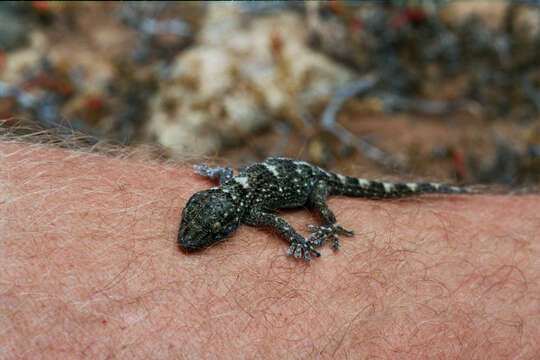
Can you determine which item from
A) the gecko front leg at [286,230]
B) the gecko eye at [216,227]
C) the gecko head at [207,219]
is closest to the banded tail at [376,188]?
the gecko front leg at [286,230]

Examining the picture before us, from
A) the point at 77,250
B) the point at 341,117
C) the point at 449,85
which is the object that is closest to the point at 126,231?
the point at 77,250

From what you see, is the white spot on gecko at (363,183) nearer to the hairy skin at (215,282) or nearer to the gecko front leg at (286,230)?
the hairy skin at (215,282)

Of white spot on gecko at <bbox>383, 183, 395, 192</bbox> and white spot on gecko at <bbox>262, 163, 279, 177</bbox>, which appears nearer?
white spot on gecko at <bbox>262, 163, 279, 177</bbox>

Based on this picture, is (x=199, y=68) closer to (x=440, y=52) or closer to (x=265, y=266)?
(x=440, y=52)

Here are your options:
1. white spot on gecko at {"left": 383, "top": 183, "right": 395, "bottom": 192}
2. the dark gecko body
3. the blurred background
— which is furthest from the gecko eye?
the blurred background

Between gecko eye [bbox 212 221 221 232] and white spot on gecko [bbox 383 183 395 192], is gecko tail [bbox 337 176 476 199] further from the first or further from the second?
gecko eye [bbox 212 221 221 232]

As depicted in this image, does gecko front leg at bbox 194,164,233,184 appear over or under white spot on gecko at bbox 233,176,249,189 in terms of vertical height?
under

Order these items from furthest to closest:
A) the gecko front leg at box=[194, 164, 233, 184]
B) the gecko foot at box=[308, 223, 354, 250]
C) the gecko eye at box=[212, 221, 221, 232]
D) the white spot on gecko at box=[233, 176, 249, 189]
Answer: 1. the gecko front leg at box=[194, 164, 233, 184]
2. the white spot on gecko at box=[233, 176, 249, 189]
3. the gecko foot at box=[308, 223, 354, 250]
4. the gecko eye at box=[212, 221, 221, 232]
